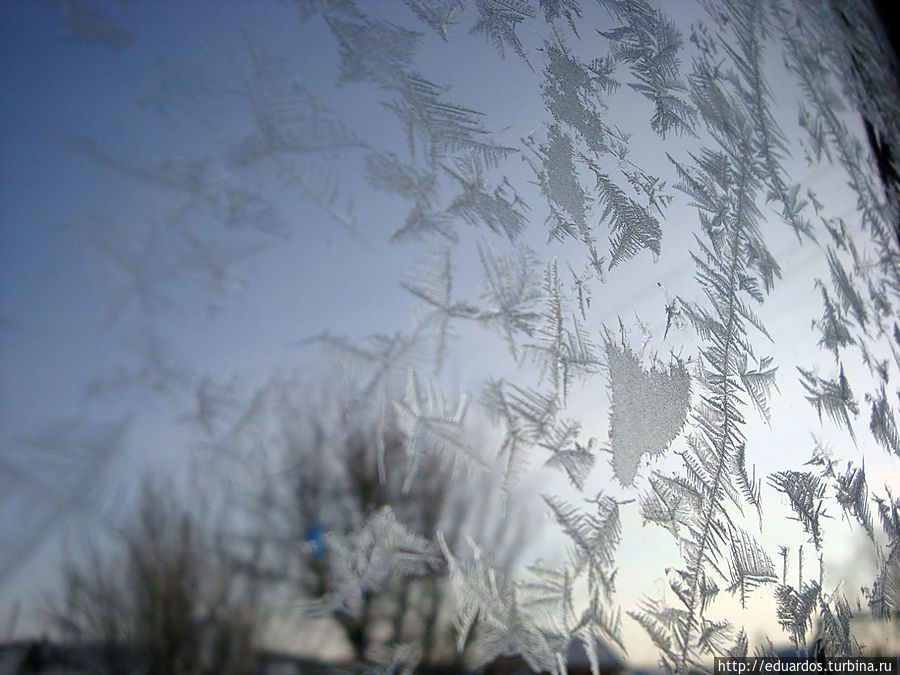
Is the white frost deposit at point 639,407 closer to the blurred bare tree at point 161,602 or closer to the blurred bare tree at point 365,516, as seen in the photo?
the blurred bare tree at point 365,516

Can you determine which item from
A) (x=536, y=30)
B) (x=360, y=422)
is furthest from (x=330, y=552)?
(x=536, y=30)

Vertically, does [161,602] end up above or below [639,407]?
below

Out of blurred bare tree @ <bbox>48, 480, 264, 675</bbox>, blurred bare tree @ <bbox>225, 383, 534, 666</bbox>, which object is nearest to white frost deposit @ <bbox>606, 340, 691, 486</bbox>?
blurred bare tree @ <bbox>225, 383, 534, 666</bbox>

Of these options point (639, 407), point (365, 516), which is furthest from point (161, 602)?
point (639, 407)

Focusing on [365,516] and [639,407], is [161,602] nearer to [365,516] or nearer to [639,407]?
[365,516]

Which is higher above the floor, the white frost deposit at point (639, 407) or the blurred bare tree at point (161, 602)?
the white frost deposit at point (639, 407)

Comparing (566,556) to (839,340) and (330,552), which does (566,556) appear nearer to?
(330,552)

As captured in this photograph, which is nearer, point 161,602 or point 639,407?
point 161,602

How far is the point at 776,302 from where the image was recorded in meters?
0.55

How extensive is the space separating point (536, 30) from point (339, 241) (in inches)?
11.9

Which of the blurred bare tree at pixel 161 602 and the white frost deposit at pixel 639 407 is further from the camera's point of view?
the white frost deposit at pixel 639 407

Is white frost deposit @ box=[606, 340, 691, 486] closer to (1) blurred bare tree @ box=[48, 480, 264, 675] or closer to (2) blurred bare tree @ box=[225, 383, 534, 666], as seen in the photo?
(2) blurred bare tree @ box=[225, 383, 534, 666]

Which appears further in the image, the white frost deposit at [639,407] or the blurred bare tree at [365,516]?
the white frost deposit at [639,407]

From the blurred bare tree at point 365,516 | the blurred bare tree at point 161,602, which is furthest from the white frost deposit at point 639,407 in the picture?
the blurred bare tree at point 161,602
